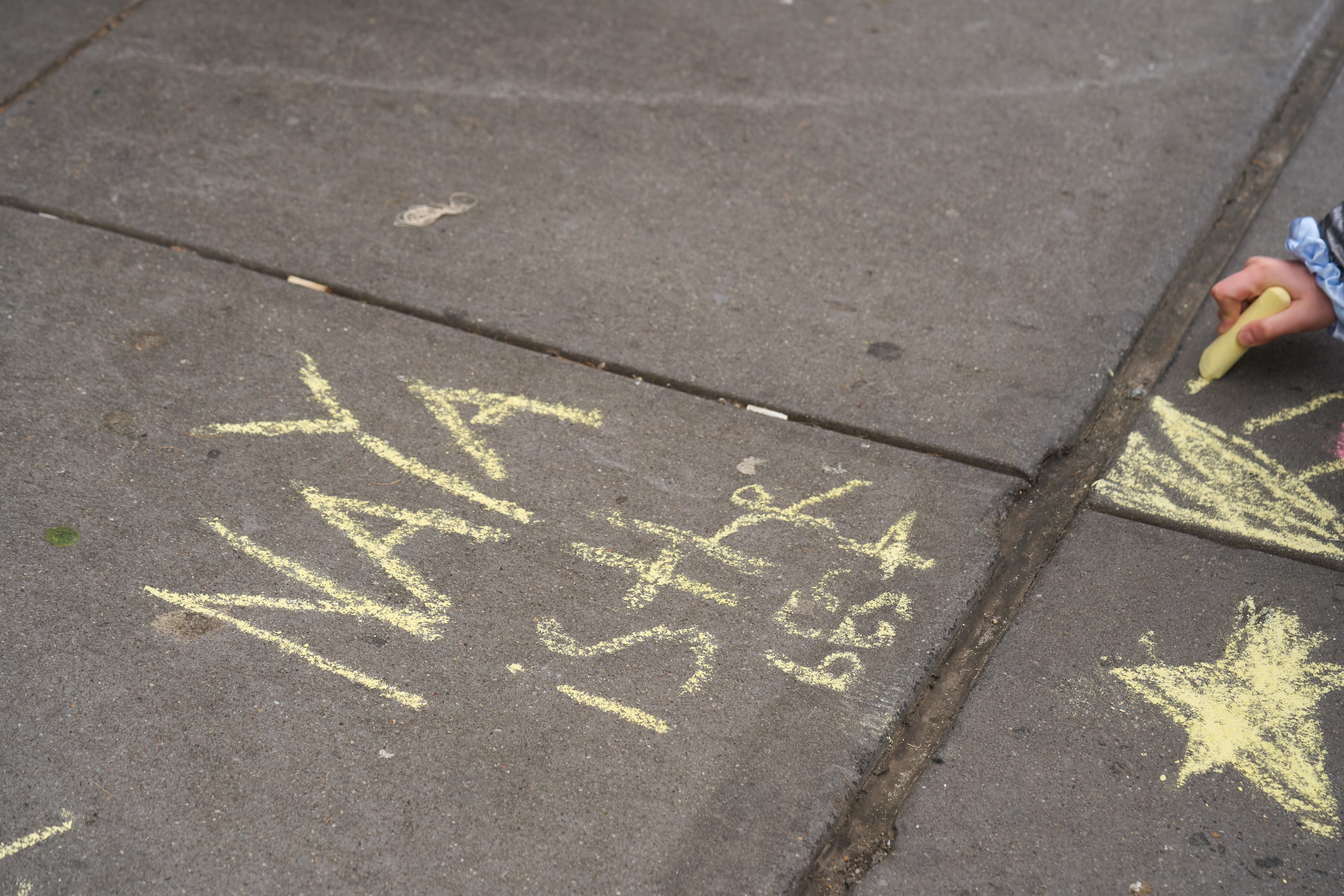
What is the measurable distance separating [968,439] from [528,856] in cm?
144

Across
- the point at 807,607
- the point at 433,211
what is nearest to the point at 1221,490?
the point at 807,607

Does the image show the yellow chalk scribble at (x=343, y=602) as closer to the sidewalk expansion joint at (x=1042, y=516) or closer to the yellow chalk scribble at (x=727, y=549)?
the yellow chalk scribble at (x=727, y=549)

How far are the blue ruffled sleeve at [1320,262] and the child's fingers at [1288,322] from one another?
0.11 ft

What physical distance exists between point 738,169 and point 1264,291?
1541mm

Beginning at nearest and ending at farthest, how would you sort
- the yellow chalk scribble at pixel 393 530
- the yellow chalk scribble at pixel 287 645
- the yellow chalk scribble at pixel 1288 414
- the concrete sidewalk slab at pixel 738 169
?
the yellow chalk scribble at pixel 287 645 → the yellow chalk scribble at pixel 393 530 → the yellow chalk scribble at pixel 1288 414 → the concrete sidewalk slab at pixel 738 169

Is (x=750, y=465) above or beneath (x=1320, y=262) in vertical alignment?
beneath

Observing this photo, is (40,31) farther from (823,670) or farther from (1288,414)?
(1288,414)

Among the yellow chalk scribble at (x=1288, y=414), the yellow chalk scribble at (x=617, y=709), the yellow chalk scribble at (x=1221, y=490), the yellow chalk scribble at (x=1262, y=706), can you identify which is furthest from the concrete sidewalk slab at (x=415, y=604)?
the yellow chalk scribble at (x=1288, y=414)

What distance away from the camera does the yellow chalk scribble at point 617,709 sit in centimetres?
214

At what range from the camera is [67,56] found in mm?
3703

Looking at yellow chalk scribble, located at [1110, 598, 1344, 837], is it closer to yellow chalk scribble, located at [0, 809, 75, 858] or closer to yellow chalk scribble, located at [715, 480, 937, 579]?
yellow chalk scribble, located at [715, 480, 937, 579]

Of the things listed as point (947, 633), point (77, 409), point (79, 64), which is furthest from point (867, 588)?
point (79, 64)

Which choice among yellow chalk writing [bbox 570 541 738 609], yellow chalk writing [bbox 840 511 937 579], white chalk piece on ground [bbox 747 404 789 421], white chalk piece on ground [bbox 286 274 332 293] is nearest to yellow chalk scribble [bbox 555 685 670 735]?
yellow chalk writing [bbox 570 541 738 609]

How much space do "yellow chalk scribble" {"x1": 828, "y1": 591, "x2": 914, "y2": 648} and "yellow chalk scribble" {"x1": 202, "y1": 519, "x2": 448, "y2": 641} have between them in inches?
33.1
